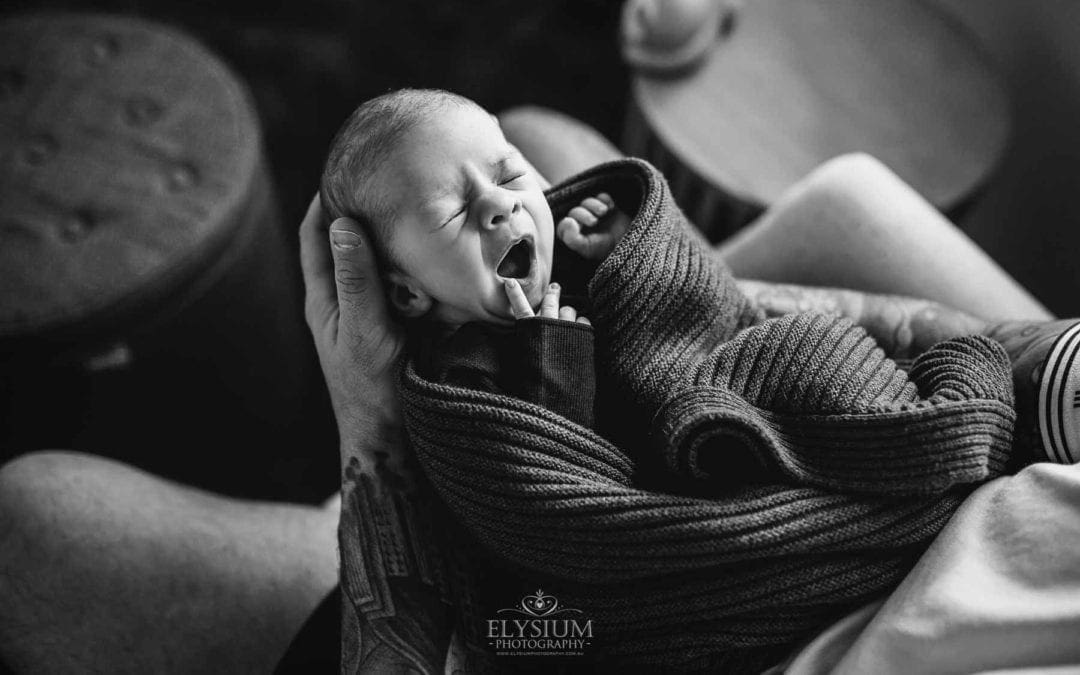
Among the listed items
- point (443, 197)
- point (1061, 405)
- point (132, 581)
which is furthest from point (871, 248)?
point (132, 581)

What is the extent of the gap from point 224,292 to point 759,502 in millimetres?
842

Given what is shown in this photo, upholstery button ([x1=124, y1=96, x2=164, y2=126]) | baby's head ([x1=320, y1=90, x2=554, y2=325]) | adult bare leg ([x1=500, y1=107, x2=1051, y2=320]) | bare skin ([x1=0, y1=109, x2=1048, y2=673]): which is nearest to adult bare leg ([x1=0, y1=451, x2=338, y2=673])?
bare skin ([x1=0, y1=109, x2=1048, y2=673])

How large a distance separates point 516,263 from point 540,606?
1.00 feet

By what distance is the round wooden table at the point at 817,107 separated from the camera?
124 cm

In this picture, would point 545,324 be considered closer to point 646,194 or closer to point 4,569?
point 646,194

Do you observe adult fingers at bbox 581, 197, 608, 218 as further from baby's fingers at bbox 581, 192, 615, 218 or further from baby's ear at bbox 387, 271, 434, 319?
baby's ear at bbox 387, 271, 434, 319

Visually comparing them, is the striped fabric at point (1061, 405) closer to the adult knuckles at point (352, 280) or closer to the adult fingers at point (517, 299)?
the adult fingers at point (517, 299)

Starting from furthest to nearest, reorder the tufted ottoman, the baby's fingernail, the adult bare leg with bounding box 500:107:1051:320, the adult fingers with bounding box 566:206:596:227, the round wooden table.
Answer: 1. the round wooden table
2. the tufted ottoman
3. the adult bare leg with bounding box 500:107:1051:320
4. the adult fingers with bounding box 566:206:596:227
5. the baby's fingernail

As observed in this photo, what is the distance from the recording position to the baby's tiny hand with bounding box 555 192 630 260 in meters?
0.84

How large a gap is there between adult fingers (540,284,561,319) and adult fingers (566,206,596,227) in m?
0.08

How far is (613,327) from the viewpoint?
0.79m

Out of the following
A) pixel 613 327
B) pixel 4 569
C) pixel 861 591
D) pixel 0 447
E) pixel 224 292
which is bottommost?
pixel 0 447

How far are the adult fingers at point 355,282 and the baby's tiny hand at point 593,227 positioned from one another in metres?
0.19

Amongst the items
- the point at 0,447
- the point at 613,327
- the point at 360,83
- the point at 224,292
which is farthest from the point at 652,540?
the point at 360,83
